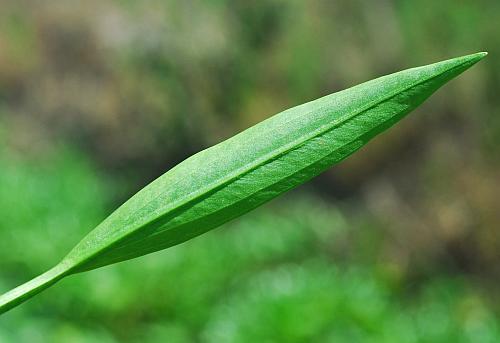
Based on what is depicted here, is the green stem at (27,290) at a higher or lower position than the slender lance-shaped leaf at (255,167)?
lower

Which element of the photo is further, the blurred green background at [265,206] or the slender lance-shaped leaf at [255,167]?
the blurred green background at [265,206]

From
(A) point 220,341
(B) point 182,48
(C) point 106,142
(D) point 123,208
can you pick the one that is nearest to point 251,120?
(B) point 182,48

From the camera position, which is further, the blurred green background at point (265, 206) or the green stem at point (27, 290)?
the blurred green background at point (265, 206)

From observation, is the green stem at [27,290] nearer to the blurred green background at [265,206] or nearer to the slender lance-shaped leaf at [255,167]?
the slender lance-shaped leaf at [255,167]

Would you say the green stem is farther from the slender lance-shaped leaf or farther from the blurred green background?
the blurred green background

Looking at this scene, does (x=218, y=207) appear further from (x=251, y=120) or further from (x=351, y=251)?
(x=251, y=120)

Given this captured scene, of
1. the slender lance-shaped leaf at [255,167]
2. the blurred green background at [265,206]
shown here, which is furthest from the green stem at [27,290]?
the blurred green background at [265,206]
